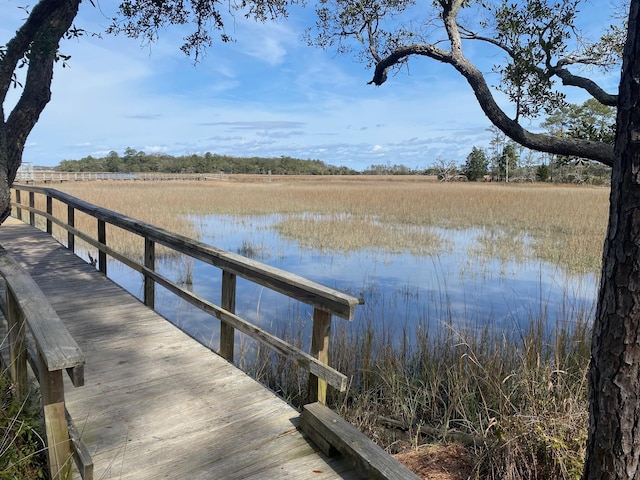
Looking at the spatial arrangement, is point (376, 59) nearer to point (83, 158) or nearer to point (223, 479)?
point (223, 479)

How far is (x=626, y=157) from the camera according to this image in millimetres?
1938

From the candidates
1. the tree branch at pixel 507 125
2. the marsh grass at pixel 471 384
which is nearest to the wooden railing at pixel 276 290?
the marsh grass at pixel 471 384

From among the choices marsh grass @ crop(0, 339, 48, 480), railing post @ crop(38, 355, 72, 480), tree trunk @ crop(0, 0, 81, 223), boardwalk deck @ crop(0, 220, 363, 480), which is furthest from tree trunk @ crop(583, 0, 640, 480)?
tree trunk @ crop(0, 0, 81, 223)

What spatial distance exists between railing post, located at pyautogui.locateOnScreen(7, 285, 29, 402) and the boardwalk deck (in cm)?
37

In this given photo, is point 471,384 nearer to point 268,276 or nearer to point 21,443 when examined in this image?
point 268,276

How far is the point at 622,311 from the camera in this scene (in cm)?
197

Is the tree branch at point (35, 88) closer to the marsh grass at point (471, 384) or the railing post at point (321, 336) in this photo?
the marsh grass at point (471, 384)

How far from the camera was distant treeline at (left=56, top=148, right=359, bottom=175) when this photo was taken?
322ft

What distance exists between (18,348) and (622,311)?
10.2 ft

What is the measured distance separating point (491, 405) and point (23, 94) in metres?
5.19

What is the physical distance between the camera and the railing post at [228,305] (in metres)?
3.83

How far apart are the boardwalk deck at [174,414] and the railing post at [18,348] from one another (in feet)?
1.21

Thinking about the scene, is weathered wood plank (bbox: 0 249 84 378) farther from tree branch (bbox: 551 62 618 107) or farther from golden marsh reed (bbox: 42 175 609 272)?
golden marsh reed (bbox: 42 175 609 272)

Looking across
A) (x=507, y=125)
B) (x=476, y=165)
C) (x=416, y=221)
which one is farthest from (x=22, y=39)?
(x=476, y=165)
